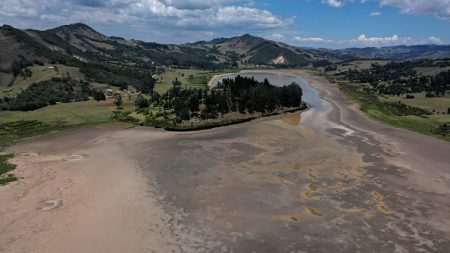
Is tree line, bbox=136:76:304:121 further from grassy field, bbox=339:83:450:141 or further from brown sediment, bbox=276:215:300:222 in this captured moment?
brown sediment, bbox=276:215:300:222

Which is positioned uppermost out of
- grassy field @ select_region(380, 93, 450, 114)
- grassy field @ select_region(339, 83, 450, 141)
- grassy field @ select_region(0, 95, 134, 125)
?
grassy field @ select_region(0, 95, 134, 125)

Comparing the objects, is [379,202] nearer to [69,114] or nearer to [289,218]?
[289,218]

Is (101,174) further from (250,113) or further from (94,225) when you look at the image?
(250,113)

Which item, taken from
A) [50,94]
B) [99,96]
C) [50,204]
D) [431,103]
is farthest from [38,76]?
[431,103]

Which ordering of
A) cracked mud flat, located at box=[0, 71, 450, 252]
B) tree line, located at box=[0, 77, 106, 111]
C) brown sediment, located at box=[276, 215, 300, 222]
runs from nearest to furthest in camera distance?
cracked mud flat, located at box=[0, 71, 450, 252], brown sediment, located at box=[276, 215, 300, 222], tree line, located at box=[0, 77, 106, 111]

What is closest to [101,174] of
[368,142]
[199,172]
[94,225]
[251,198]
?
[199,172]

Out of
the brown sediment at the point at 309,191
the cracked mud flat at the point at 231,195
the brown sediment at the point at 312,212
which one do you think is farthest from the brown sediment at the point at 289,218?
→ the brown sediment at the point at 309,191

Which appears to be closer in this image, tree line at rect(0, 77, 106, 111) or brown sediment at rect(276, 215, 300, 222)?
brown sediment at rect(276, 215, 300, 222)

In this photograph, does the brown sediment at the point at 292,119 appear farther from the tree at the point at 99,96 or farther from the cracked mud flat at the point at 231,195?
the tree at the point at 99,96

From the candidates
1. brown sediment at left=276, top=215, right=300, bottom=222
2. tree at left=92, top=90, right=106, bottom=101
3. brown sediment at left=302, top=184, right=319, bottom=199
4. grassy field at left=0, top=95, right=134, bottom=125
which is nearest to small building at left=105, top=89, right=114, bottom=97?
tree at left=92, top=90, right=106, bottom=101
